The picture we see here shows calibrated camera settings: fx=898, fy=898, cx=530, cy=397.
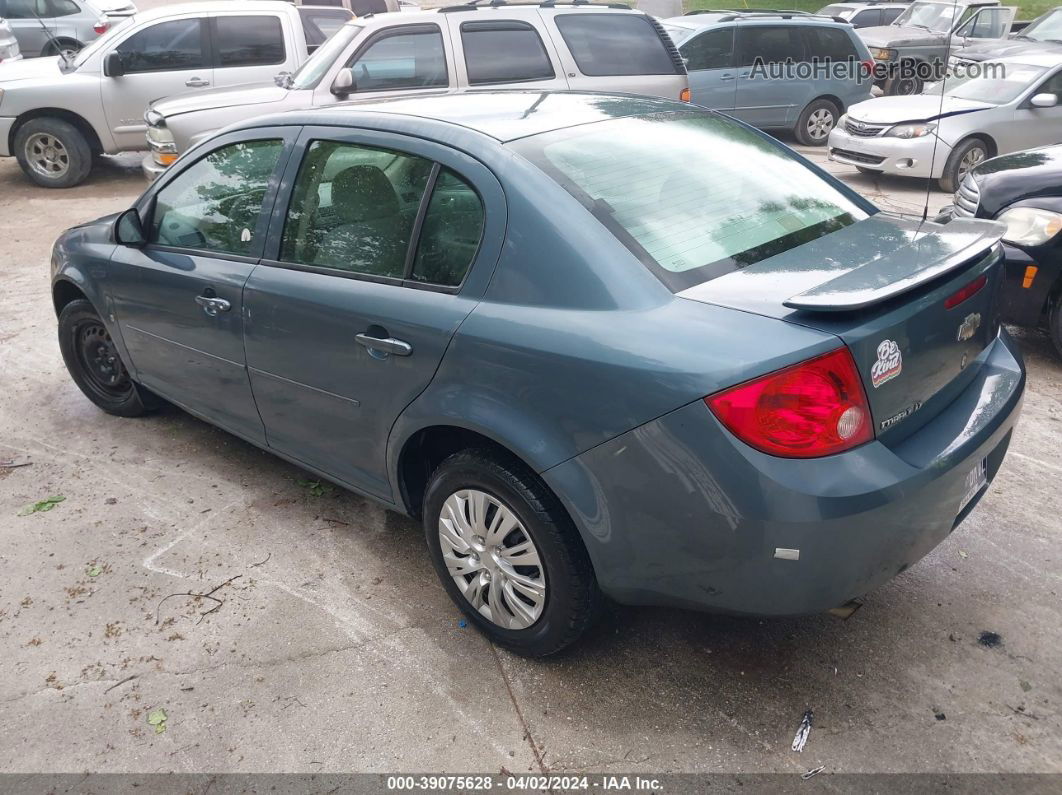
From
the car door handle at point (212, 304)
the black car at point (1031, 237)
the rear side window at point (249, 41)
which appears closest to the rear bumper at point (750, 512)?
the car door handle at point (212, 304)

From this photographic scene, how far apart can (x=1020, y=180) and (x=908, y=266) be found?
135 inches

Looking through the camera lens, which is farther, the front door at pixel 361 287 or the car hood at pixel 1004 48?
the car hood at pixel 1004 48

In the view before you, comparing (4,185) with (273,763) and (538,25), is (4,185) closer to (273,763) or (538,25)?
(538,25)

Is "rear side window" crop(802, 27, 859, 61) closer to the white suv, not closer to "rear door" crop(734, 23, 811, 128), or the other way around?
"rear door" crop(734, 23, 811, 128)

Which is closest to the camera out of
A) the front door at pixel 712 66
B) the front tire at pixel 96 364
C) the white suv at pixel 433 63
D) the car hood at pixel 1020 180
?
the front tire at pixel 96 364

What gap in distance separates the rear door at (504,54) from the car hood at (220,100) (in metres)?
1.62

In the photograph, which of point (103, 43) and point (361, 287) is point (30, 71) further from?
point (361, 287)

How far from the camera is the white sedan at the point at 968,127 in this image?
31.6ft

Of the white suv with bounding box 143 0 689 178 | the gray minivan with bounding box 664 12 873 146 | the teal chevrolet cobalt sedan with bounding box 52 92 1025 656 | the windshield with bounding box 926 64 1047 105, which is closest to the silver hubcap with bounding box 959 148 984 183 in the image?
the windshield with bounding box 926 64 1047 105

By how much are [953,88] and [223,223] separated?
964cm

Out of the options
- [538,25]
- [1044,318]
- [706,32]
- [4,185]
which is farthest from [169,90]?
[1044,318]

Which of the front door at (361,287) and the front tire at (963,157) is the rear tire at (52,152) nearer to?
the front door at (361,287)

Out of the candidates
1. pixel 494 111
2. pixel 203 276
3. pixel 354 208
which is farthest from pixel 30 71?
pixel 494 111

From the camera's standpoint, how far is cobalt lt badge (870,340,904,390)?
2307mm
